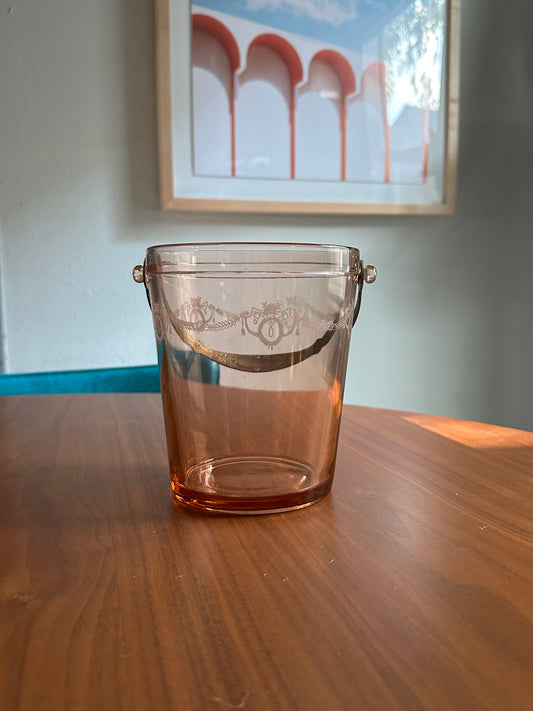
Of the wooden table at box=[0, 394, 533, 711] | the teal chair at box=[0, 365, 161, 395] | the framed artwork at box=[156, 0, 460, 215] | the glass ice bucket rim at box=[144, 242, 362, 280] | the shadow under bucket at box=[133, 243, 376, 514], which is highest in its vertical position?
the framed artwork at box=[156, 0, 460, 215]

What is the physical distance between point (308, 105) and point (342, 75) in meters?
0.13

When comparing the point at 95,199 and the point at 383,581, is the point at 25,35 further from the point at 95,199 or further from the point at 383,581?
the point at 383,581

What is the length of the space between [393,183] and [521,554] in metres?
1.47

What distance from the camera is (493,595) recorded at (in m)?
0.24

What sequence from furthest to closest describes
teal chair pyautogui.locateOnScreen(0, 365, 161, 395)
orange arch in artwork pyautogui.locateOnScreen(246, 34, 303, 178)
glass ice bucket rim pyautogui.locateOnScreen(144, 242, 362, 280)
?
orange arch in artwork pyautogui.locateOnScreen(246, 34, 303, 178) < teal chair pyautogui.locateOnScreen(0, 365, 161, 395) < glass ice bucket rim pyautogui.locateOnScreen(144, 242, 362, 280)

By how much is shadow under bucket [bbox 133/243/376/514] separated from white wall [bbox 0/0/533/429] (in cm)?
112

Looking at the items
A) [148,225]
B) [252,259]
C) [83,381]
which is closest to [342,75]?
[148,225]

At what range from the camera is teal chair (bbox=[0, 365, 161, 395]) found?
938 millimetres

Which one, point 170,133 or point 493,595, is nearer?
point 493,595

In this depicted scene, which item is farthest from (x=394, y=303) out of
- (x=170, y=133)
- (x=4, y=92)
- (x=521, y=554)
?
(x=521, y=554)

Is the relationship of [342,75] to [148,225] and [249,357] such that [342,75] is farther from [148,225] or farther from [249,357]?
[249,357]

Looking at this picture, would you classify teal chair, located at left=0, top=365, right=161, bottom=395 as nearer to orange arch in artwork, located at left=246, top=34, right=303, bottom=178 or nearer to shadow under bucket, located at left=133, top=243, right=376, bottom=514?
shadow under bucket, located at left=133, top=243, right=376, bottom=514

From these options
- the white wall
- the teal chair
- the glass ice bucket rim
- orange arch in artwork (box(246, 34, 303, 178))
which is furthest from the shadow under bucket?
orange arch in artwork (box(246, 34, 303, 178))

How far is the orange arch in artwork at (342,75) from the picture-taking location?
1.51 meters
